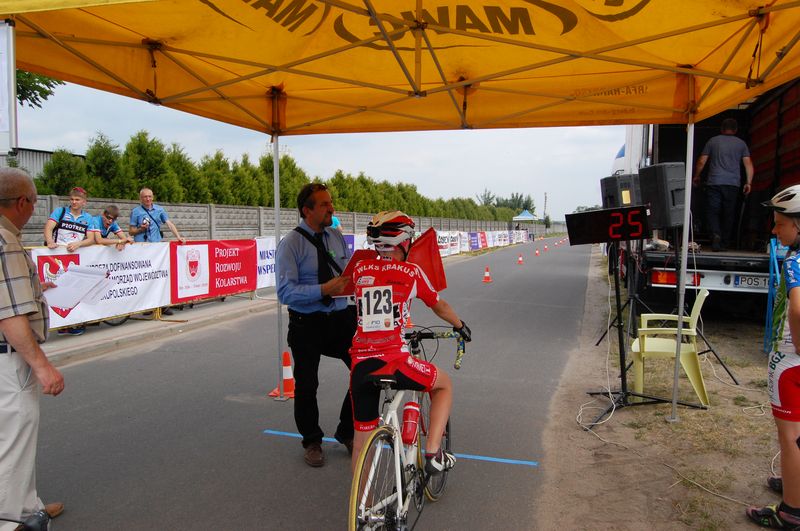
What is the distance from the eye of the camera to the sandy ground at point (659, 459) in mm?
3568

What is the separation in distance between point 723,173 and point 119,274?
31.6 feet

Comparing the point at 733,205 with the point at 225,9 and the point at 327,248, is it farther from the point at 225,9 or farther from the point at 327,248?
the point at 225,9

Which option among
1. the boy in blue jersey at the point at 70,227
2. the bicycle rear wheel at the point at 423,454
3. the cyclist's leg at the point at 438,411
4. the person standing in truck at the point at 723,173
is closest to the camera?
the cyclist's leg at the point at 438,411

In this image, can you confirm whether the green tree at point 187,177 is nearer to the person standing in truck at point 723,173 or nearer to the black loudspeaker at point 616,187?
the black loudspeaker at point 616,187

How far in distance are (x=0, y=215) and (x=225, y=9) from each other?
207 cm

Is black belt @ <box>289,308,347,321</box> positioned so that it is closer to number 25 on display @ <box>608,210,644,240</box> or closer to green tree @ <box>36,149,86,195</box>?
number 25 on display @ <box>608,210,644,240</box>

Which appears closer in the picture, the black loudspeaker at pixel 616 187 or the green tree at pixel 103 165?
the black loudspeaker at pixel 616 187

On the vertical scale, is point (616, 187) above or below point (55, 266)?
above

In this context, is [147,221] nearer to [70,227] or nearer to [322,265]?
[70,227]

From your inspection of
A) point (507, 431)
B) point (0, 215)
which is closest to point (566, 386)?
point (507, 431)

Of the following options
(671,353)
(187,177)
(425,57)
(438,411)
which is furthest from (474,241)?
(438,411)

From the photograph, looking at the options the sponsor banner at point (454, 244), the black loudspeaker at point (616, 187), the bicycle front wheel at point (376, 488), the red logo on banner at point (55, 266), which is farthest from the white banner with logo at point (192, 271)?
the sponsor banner at point (454, 244)

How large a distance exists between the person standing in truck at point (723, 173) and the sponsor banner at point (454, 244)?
2317cm

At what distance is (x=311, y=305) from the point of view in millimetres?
4172
